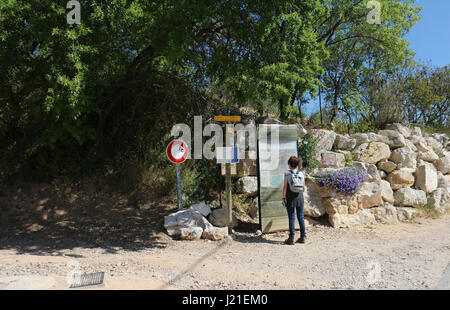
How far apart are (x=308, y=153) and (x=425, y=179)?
13.4 ft

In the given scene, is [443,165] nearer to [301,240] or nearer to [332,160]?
[332,160]

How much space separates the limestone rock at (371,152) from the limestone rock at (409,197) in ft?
3.62

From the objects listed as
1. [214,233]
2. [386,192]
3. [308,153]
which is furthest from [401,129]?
[214,233]

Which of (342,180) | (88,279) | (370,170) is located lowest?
(88,279)

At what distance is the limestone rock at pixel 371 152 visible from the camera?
30.4ft

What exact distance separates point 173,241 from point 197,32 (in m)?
4.60

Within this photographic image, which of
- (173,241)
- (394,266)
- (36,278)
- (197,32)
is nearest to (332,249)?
(394,266)

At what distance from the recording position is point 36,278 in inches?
164

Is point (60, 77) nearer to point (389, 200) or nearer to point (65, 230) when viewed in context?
point (65, 230)

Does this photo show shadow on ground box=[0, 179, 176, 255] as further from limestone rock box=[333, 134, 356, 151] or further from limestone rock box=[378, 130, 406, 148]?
limestone rock box=[378, 130, 406, 148]

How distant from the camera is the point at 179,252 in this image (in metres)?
5.75

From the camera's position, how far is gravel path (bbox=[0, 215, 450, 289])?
169 inches

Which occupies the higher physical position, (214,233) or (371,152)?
(371,152)

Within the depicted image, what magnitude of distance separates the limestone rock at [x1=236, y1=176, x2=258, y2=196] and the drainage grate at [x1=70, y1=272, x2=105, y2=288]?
428 centimetres
